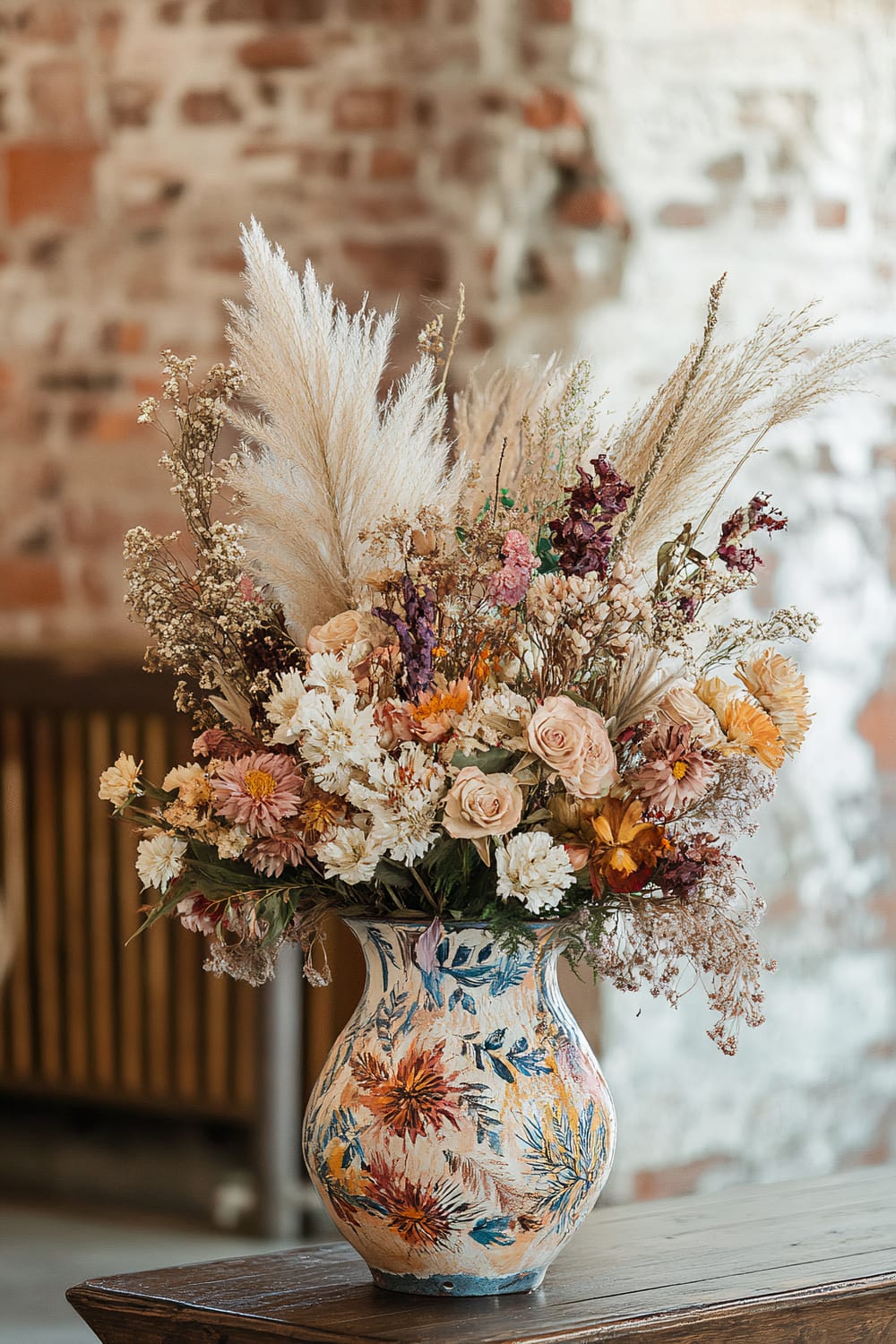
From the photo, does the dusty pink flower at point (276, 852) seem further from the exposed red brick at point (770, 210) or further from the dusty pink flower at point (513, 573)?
the exposed red brick at point (770, 210)

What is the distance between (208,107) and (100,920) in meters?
1.77

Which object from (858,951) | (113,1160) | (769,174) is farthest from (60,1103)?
(769,174)

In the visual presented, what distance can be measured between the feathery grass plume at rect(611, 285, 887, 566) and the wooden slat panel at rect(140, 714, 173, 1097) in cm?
266

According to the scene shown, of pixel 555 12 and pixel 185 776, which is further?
pixel 555 12

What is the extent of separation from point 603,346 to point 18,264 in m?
1.44

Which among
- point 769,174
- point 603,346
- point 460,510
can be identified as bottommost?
point 460,510

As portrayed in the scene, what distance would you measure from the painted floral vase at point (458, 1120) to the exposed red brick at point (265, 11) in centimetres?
269

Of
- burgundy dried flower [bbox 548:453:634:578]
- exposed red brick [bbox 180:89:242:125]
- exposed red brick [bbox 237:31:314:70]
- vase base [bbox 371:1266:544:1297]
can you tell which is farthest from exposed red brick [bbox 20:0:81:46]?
vase base [bbox 371:1266:544:1297]

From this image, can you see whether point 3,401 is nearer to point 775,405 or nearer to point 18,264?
point 18,264

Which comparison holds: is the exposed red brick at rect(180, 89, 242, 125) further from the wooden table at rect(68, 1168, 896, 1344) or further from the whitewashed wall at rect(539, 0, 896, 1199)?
the wooden table at rect(68, 1168, 896, 1344)

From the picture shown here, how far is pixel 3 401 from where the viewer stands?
14.1 feet

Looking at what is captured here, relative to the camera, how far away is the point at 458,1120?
1.54m

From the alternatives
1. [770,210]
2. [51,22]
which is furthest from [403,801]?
[51,22]

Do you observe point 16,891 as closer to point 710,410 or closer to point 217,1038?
point 217,1038
